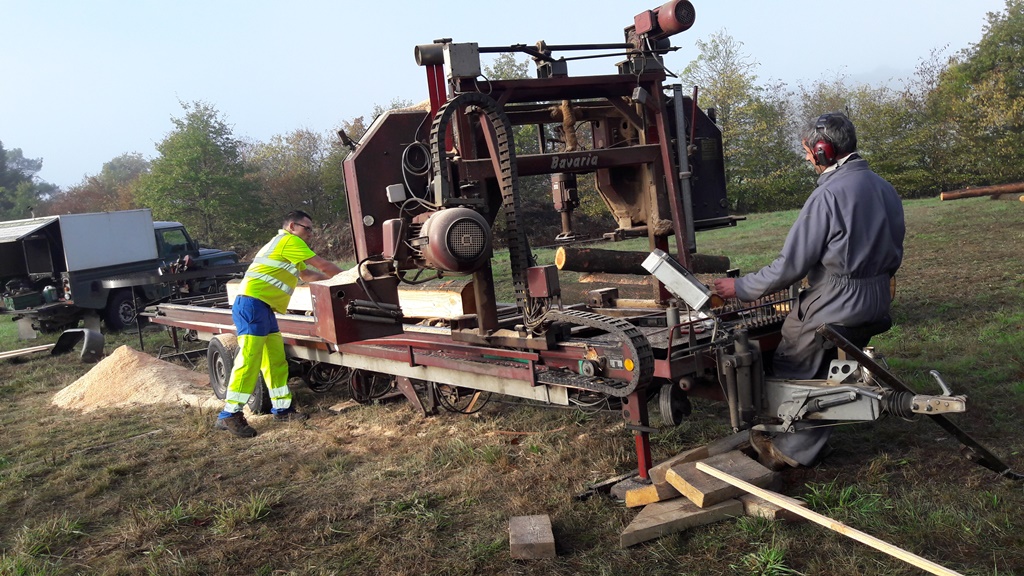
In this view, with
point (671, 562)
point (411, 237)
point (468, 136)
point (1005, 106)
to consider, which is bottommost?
point (671, 562)

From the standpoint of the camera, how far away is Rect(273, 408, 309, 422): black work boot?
7.07 meters

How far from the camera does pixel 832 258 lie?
4121 mm

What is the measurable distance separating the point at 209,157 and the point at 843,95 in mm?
29590

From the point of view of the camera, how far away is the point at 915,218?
17.1m

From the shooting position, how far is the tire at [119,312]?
592 inches

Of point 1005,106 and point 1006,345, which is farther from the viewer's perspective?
point 1005,106

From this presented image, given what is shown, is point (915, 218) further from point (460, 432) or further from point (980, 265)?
point (460, 432)

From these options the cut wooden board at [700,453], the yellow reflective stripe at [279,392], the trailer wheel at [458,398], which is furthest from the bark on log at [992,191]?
the yellow reflective stripe at [279,392]

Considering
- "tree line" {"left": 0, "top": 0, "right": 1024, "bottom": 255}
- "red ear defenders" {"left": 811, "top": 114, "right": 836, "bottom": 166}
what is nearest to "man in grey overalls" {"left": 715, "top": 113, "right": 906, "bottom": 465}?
"red ear defenders" {"left": 811, "top": 114, "right": 836, "bottom": 166}

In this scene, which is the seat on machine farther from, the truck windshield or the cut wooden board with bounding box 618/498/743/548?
the truck windshield

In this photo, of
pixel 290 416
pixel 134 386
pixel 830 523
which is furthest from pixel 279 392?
pixel 830 523

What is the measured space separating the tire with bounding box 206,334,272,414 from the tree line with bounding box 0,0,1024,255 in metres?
17.7

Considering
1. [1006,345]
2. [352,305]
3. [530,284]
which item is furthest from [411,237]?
[1006,345]

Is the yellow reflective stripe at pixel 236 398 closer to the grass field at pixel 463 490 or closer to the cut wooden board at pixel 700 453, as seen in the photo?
the grass field at pixel 463 490
